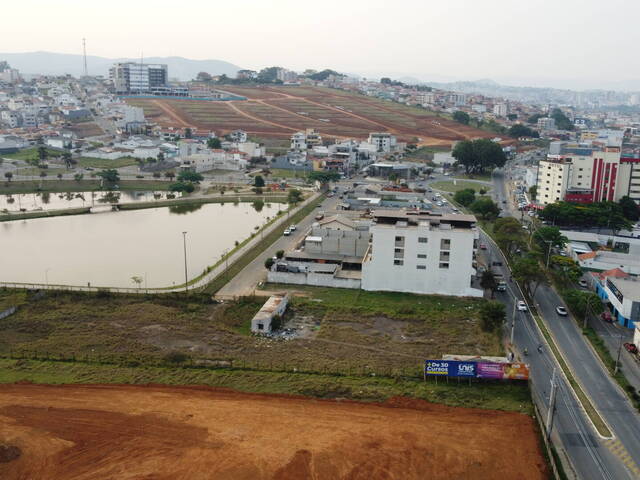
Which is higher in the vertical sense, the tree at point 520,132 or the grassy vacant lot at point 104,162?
the tree at point 520,132

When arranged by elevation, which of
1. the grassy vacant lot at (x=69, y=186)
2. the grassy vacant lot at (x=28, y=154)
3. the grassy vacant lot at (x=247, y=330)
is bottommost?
the grassy vacant lot at (x=247, y=330)

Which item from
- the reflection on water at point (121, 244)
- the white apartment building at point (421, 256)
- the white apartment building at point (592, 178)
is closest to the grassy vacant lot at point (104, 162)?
the reflection on water at point (121, 244)

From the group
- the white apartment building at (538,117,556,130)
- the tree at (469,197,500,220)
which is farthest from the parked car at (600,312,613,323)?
the white apartment building at (538,117,556,130)

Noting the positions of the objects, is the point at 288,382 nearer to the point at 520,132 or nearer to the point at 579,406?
the point at 579,406

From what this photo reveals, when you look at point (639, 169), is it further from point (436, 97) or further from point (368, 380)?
point (436, 97)

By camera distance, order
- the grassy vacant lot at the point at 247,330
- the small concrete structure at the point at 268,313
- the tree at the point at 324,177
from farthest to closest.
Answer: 1. the tree at the point at 324,177
2. the small concrete structure at the point at 268,313
3. the grassy vacant lot at the point at 247,330

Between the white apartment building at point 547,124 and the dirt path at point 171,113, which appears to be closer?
the dirt path at point 171,113

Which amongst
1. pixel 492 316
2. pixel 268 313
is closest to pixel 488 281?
pixel 492 316

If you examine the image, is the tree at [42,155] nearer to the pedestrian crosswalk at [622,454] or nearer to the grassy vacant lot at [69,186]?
the grassy vacant lot at [69,186]
